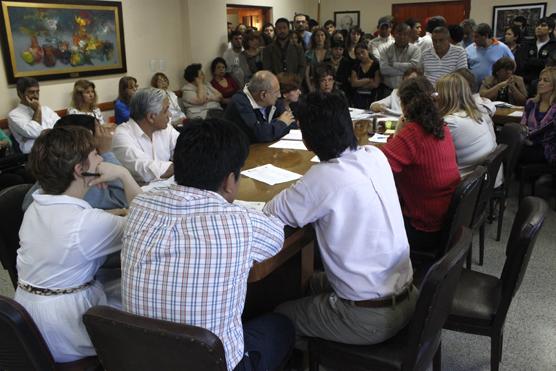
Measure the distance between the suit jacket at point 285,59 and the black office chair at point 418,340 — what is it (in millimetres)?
5242

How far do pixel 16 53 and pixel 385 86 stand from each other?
3.88 metres

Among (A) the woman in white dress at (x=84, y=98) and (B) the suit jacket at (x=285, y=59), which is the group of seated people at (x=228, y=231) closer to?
(A) the woman in white dress at (x=84, y=98)

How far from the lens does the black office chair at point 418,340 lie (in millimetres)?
1213

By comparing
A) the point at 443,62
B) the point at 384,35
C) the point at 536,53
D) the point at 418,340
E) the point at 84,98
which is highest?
the point at 384,35

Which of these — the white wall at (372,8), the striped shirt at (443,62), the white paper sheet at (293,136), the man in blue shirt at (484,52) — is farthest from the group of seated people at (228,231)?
the white wall at (372,8)

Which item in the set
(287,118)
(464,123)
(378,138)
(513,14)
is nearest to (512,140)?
(464,123)

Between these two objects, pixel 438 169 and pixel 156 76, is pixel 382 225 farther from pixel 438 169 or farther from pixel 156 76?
pixel 156 76

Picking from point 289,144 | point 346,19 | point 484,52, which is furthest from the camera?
point 346,19

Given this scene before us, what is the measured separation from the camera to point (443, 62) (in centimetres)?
492

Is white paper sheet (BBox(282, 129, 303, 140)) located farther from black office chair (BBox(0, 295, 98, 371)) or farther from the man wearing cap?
the man wearing cap

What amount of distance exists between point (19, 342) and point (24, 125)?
339cm

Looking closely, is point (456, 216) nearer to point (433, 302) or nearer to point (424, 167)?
point (424, 167)

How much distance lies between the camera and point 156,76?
5.61m

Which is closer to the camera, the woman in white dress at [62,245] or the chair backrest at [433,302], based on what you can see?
the chair backrest at [433,302]
